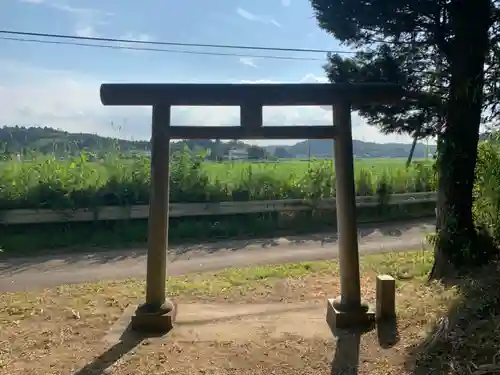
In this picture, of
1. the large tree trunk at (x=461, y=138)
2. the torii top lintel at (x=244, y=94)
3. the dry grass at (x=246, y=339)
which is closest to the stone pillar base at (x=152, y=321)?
the dry grass at (x=246, y=339)

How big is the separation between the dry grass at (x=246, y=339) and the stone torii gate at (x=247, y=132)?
319 mm

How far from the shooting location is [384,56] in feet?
18.8

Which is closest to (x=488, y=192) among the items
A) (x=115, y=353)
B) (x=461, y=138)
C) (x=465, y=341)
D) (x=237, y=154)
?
(x=461, y=138)

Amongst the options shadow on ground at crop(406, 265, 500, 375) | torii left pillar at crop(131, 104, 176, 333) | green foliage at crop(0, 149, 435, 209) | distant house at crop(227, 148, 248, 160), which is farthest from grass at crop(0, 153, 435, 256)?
shadow on ground at crop(406, 265, 500, 375)

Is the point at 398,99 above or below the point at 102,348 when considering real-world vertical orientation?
above

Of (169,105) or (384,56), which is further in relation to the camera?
A: (384,56)

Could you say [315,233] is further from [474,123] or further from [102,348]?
[102,348]

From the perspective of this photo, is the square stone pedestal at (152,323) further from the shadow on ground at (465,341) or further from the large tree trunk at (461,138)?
the large tree trunk at (461,138)

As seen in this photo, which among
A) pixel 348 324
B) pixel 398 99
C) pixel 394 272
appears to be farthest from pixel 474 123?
pixel 348 324

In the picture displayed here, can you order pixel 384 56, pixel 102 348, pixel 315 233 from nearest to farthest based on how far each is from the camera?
pixel 102 348, pixel 384 56, pixel 315 233

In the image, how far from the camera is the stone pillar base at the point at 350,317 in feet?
13.7

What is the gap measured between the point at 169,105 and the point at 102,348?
2265 mm

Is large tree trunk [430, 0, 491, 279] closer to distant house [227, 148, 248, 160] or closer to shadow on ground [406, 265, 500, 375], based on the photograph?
shadow on ground [406, 265, 500, 375]

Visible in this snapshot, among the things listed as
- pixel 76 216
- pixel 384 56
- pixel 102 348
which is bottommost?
pixel 102 348
